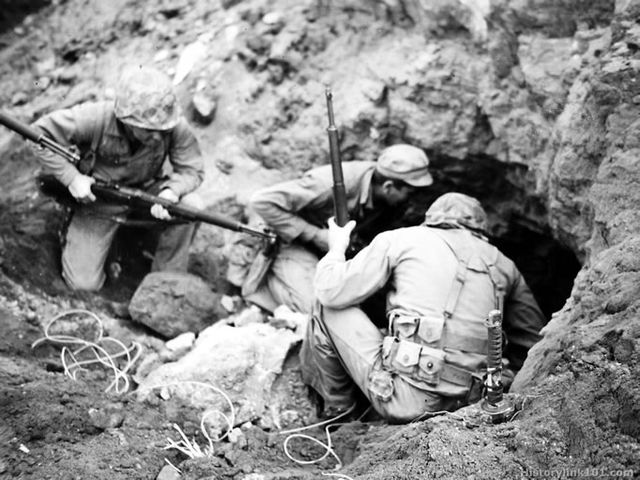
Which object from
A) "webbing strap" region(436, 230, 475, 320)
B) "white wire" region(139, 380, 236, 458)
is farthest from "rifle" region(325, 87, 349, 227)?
"white wire" region(139, 380, 236, 458)

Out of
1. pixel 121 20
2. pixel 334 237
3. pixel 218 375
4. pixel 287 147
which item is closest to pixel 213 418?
pixel 218 375

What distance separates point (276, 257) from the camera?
267 inches

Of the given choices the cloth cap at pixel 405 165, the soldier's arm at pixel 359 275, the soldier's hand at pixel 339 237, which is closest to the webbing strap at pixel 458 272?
the soldier's arm at pixel 359 275

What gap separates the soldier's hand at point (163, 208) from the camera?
6.63 metres

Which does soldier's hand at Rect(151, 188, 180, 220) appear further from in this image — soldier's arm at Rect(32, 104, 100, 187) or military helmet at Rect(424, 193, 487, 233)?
military helmet at Rect(424, 193, 487, 233)

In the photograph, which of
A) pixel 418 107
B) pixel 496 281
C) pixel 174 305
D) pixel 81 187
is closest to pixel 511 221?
pixel 418 107

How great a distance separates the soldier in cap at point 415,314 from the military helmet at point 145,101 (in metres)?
1.83

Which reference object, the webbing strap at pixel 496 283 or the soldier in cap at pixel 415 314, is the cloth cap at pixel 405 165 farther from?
the webbing strap at pixel 496 283

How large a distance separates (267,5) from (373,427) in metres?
4.19

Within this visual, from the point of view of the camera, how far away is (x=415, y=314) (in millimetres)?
5078

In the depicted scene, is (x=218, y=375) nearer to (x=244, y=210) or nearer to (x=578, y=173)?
(x=244, y=210)

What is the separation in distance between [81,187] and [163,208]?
0.66 meters

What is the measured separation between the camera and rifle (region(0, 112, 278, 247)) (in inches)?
251

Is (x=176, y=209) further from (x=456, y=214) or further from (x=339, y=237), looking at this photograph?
(x=456, y=214)
